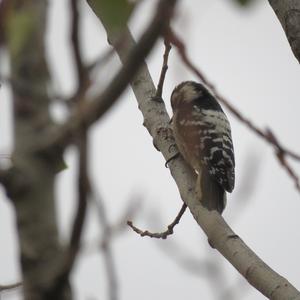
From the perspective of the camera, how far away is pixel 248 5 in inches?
52.0

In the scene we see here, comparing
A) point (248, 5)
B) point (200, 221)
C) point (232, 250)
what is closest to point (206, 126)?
point (200, 221)

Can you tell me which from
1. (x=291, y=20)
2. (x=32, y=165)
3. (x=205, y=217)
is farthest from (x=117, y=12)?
(x=205, y=217)

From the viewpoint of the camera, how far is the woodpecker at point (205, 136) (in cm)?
482

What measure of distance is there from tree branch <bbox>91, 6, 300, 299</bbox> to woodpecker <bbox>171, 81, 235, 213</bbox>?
73cm

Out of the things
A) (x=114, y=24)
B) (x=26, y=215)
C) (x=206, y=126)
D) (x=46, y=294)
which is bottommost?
(x=46, y=294)

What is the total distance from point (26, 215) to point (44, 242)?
0.06 meters

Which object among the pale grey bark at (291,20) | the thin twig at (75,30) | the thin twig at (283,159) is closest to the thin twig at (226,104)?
the thin twig at (283,159)

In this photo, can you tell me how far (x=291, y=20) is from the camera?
3.03 metres

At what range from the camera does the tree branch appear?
2684 mm

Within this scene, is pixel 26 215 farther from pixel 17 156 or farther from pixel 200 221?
pixel 200 221

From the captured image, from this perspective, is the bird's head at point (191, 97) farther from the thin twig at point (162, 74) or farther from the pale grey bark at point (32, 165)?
the pale grey bark at point (32, 165)

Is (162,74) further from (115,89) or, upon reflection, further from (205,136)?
(115,89)

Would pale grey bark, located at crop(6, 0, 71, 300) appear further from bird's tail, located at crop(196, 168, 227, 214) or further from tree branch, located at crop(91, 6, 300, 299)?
bird's tail, located at crop(196, 168, 227, 214)

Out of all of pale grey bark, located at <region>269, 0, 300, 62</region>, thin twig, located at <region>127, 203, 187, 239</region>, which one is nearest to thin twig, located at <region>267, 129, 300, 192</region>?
pale grey bark, located at <region>269, 0, 300, 62</region>
